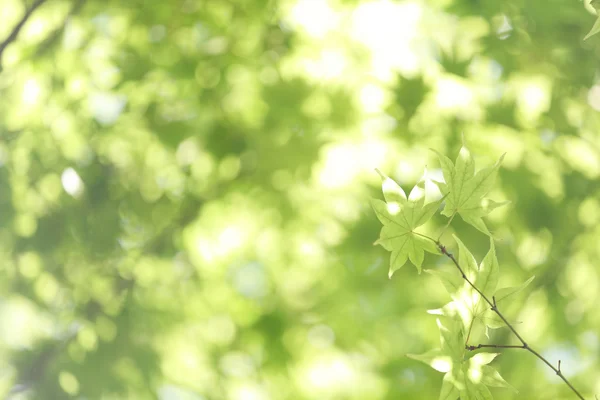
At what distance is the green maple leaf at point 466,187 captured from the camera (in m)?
0.34

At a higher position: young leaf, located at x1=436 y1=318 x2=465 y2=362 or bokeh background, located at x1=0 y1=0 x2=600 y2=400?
young leaf, located at x1=436 y1=318 x2=465 y2=362

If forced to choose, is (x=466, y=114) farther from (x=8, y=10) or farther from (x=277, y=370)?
(x=8, y=10)

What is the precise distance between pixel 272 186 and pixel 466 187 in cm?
69

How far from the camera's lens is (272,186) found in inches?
39.8

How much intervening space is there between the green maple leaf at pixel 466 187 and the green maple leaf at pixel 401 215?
1 centimetres

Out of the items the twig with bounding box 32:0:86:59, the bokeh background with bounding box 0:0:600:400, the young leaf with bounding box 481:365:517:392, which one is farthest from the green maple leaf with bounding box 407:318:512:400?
the twig with bounding box 32:0:86:59

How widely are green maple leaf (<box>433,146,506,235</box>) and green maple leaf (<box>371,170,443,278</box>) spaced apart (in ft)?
0.04

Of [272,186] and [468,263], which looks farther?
[272,186]

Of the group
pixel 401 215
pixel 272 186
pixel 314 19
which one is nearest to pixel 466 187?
pixel 401 215

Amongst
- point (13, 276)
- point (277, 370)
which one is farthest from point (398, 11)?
point (13, 276)

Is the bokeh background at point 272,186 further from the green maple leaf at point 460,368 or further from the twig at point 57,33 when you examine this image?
the green maple leaf at point 460,368

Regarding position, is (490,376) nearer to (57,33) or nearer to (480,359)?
(480,359)

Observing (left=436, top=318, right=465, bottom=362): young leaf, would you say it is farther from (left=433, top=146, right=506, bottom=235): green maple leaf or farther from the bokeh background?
the bokeh background

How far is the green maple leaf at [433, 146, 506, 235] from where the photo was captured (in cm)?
34
